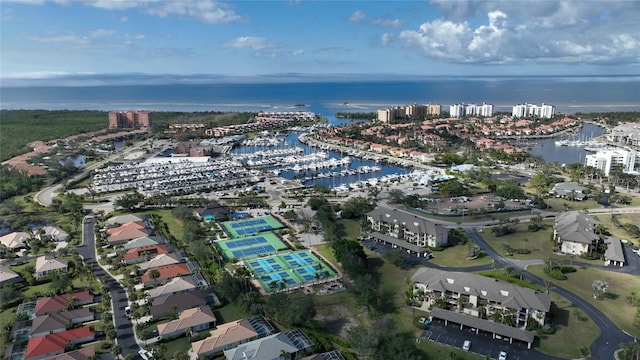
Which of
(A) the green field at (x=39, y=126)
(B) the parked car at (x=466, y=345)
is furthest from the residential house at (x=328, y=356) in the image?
(A) the green field at (x=39, y=126)

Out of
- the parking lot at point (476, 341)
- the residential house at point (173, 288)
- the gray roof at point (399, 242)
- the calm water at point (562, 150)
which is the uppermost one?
the calm water at point (562, 150)

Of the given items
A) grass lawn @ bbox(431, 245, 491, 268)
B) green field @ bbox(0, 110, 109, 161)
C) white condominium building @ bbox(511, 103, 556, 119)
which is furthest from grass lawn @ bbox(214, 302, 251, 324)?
white condominium building @ bbox(511, 103, 556, 119)

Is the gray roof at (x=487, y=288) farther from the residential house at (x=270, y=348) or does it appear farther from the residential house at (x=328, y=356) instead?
the residential house at (x=270, y=348)

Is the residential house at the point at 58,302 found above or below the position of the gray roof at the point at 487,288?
below

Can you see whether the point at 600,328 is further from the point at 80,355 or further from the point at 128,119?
the point at 128,119

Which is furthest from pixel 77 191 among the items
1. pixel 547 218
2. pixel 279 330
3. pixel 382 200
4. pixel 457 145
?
pixel 457 145

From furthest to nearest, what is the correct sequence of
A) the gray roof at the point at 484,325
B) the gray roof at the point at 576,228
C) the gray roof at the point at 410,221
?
the gray roof at the point at 410,221 → the gray roof at the point at 576,228 → the gray roof at the point at 484,325

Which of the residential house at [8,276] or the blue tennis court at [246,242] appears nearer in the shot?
the residential house at [8,276]

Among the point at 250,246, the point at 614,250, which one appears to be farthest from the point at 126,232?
the point at 614,250

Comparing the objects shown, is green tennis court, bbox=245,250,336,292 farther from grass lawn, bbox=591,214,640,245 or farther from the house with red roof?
grass lawn, bbox=591,214,640,245
